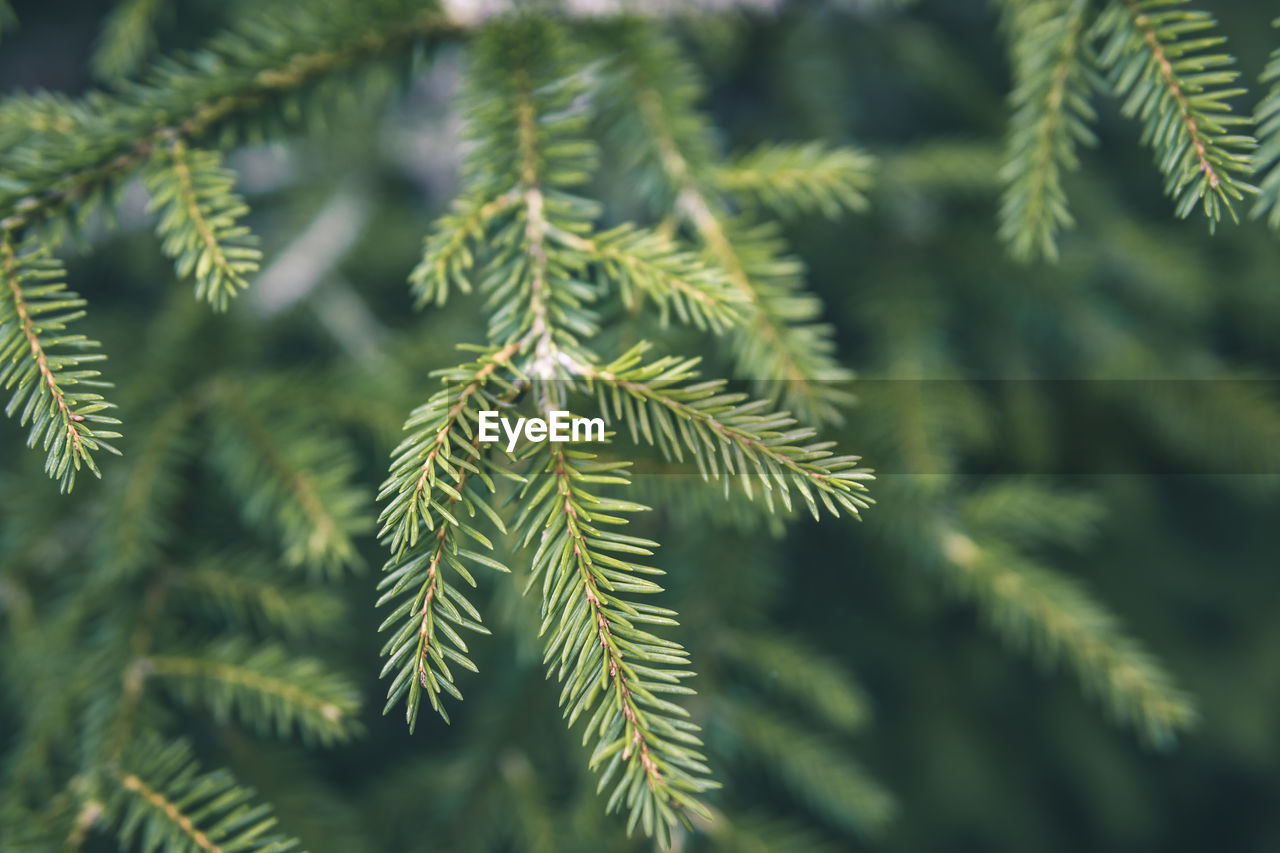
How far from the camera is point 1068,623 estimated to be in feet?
3.88

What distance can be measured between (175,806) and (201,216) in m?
0.68

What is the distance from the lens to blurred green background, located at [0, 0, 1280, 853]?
1.31 m

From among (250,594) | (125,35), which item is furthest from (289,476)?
(125,35)

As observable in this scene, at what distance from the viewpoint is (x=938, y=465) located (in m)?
1.27

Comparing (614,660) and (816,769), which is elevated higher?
(614,660)

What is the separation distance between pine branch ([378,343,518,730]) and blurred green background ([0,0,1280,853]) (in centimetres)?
47

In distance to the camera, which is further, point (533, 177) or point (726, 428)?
point (533, 177)

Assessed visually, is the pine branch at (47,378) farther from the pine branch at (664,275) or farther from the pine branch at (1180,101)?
the pine branch at (1180,101)

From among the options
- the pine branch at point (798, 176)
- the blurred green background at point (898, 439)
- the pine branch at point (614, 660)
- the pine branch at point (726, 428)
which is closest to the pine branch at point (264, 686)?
the blurred green background at point (898, 439)

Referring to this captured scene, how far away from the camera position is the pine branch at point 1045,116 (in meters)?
0.88

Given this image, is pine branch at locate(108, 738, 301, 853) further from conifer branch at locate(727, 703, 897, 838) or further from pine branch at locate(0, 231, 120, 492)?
conifer branch at locate(727, 703, 897, 838)

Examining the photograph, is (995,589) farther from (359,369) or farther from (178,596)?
(178,596)

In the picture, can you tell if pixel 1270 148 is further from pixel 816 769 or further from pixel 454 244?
pixel 816 769

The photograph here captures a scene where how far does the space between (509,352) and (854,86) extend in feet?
6.28
